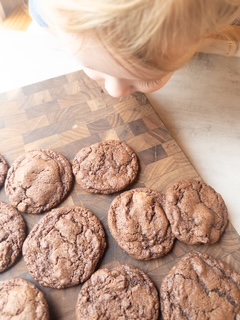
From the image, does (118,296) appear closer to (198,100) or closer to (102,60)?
(102,60)

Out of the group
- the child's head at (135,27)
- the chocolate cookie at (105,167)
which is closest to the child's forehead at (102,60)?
the child's head at (135,27)

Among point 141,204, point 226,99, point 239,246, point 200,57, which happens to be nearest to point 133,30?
point 141,204

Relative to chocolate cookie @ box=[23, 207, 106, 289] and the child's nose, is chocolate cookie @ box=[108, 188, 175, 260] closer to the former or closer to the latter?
chocolate cookie @ box=[23, 207, 106, 289]

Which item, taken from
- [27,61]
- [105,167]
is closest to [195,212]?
[105,167]

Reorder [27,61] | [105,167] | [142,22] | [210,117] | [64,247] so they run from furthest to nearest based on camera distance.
A: [27,61], [210,117], [105,167], [64,247], [142,22]

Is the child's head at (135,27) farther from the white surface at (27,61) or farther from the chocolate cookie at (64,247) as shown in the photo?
the white surface at (27,61)

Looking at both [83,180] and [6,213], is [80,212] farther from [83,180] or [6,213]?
[6,213]
